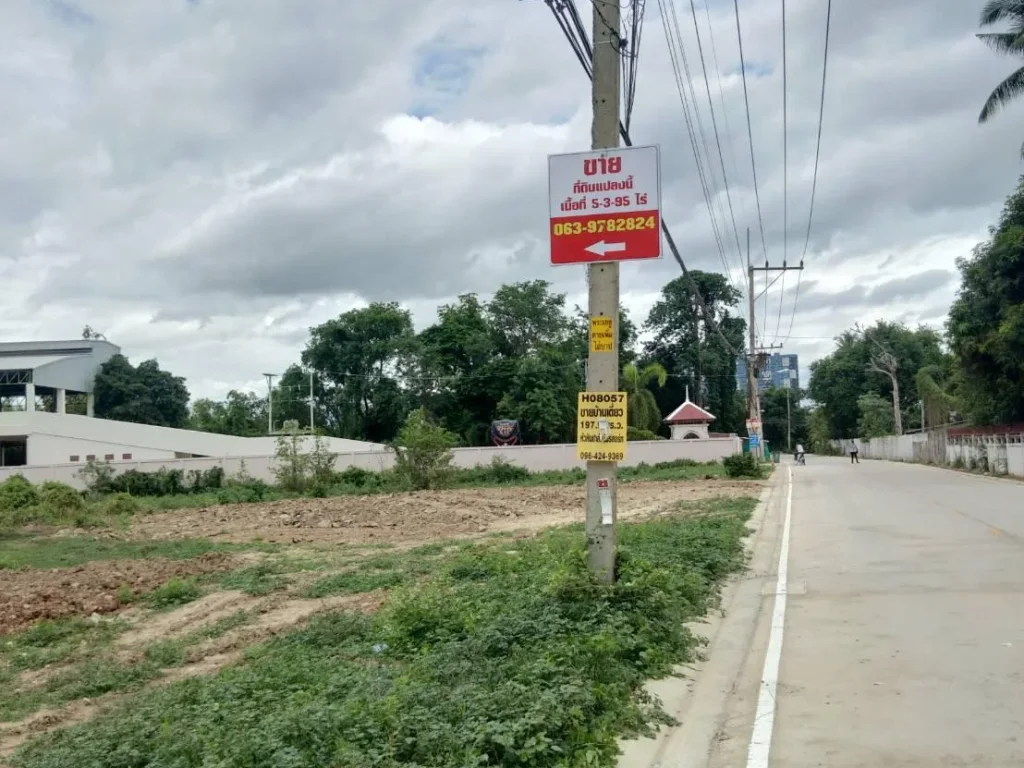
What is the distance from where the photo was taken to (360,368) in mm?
80312

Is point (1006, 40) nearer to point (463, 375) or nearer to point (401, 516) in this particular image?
point (401, 516)

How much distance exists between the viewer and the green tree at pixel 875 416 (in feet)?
299

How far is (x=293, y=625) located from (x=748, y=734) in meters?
6.13

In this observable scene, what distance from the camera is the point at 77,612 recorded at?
12.6 meters

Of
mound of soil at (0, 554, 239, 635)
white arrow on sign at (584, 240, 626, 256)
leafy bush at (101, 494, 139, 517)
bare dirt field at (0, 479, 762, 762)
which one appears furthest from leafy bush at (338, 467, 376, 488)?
white arrow on sign at (584, 240, 626, 256)

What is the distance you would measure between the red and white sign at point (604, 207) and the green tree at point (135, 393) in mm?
69563

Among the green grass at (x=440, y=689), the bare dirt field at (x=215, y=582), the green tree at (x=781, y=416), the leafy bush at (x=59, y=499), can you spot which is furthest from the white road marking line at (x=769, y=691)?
the green tree at (x=781, y=416)

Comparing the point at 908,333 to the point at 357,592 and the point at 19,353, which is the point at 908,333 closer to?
the point at 19,353

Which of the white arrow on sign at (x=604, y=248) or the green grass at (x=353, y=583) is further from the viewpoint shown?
the green grass at (x=353, y=583)

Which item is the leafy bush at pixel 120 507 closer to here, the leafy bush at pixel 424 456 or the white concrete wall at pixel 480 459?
the leafy bush at pixel 424 456

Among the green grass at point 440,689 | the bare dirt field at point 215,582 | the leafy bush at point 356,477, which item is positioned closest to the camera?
the green grass at point 440,689

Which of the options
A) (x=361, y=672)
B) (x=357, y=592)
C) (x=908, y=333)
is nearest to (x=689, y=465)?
(x=357, y=592)

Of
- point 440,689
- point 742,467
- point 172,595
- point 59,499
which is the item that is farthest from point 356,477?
point 440,689

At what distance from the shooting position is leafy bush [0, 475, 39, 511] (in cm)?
3556
